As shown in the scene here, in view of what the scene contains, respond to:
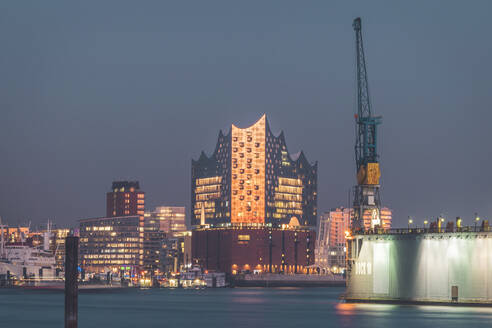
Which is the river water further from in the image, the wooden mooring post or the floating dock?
the wooden mooring post

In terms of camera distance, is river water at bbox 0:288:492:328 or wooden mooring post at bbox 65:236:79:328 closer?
wooden mooring post at bbox 65:236:79:328

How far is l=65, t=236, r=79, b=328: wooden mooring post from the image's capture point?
76.4 m

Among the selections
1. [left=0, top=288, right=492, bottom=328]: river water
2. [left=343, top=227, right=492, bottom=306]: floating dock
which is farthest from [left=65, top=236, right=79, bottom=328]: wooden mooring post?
[left=343, top=227, right=492, bottom=306]: floating dock

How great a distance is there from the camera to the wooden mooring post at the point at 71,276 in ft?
251

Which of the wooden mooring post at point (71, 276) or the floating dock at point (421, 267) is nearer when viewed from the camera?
the wooden mooring post at point (71, 276)

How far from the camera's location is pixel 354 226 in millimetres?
148750

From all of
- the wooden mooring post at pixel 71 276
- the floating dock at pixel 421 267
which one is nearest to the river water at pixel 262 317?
the floating dock at pixel 421 267

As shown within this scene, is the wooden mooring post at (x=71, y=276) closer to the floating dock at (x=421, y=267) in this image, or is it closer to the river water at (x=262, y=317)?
the river water at (x=262, y=317)

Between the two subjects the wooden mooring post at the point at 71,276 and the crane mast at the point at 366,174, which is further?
the crane mast at the point at 366,174

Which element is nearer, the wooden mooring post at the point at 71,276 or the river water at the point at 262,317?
the wooden mooring post at the point at 71,276

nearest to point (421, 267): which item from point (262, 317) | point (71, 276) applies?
point (262, 317)

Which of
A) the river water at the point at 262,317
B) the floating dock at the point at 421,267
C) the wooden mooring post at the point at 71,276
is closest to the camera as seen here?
the wooden mooring post at the point at 71,276

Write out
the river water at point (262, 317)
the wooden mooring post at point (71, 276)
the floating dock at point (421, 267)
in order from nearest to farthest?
the wooden mooring post at point (71, 276), the river water at point (262, 317), the floating dock at point (421, 267)

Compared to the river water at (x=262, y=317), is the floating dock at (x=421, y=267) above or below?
above
